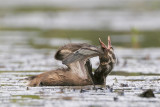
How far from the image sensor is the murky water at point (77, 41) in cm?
792

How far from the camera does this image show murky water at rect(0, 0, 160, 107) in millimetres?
7922

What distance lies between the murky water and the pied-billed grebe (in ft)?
0.58

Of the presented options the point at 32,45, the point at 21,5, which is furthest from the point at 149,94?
the point at 21,5

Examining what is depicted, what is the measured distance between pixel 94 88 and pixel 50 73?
2.62 ft

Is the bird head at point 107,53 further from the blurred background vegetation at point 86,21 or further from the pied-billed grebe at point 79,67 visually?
the blurred background vegetation at point 86,21

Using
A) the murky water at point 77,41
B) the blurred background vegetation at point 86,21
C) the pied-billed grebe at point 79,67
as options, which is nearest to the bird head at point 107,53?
the pied-billed grebe at point 79,67

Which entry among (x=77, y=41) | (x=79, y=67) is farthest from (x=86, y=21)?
(x=79, y=67)

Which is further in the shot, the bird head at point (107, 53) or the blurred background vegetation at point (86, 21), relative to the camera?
the blurred background vegetation at point (86, 21)

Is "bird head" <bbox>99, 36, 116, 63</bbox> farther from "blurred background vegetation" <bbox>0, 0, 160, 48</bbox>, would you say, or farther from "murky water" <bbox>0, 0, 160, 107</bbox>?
"blurred background vegetation" <bbox>0, 0, 160, 48</bbox>

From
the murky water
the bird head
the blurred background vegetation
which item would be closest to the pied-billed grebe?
the bird head

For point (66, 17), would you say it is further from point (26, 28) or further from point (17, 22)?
point (26, 28)

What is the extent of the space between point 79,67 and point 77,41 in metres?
9.35

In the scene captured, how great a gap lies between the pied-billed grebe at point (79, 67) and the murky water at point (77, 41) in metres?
0.18

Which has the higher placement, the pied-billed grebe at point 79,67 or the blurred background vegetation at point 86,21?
the blurred background vegetation at point 86,21
